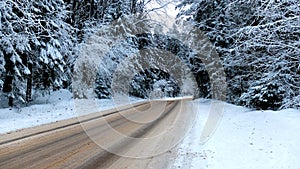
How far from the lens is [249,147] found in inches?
333

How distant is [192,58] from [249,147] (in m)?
21.5

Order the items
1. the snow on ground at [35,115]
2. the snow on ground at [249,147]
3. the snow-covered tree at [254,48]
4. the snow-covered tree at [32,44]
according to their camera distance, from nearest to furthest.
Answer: the snow on ground at [249,147] → the snow-covered tree at [254,48] → the snow on ground at [35,115] → the snow-covered tree at [32,44]

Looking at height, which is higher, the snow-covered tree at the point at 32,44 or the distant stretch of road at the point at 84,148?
the snow-covered tree at the point at 32,44

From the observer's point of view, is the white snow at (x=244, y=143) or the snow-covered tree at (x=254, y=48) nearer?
the white snow at (x=244, y=143)

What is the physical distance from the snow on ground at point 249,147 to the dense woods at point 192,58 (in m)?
2.69

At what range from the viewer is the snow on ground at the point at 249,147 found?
6883mm

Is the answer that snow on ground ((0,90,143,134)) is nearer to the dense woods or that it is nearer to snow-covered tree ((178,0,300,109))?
the dense woods

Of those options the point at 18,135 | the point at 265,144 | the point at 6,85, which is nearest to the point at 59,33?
the point at 6,85

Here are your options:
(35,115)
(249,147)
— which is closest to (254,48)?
(249,147)

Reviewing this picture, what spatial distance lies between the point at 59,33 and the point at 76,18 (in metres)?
8.74

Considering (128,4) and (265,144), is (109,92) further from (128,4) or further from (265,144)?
(265,144)

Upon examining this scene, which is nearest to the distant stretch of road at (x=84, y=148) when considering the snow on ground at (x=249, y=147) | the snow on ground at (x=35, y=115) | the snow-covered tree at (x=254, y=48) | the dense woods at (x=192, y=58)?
the snow on ground at (x=249, y=147)

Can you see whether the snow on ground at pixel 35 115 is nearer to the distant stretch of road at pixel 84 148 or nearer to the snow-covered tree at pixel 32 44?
the snow-covered tree at pixel 32 44

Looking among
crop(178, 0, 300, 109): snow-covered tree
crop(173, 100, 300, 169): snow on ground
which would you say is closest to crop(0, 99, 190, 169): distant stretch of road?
crop(173, 100, 300, 169): snow on ground
